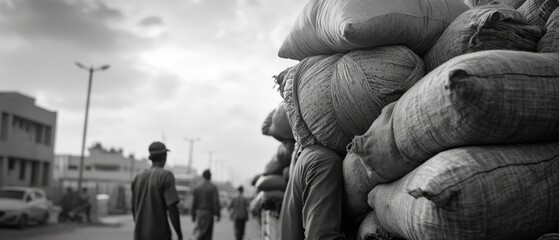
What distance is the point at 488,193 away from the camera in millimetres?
1466

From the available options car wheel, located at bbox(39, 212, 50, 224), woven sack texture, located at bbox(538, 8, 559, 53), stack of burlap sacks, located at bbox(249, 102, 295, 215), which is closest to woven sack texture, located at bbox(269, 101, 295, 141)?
stack of burlap sacks, located at bbox(249, 102, 295, 215)

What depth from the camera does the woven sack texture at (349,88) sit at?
7.36 feet

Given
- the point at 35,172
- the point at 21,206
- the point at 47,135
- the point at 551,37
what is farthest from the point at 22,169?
the point at 551,37

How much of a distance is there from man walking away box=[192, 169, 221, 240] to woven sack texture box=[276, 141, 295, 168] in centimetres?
384

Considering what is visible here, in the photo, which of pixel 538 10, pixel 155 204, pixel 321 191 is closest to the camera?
pixel 538 10

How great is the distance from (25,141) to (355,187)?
3481cm

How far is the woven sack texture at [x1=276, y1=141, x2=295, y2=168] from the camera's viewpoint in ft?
16.3

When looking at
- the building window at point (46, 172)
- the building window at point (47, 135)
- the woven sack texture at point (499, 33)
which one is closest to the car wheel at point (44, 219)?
the building window at point (46, 172)

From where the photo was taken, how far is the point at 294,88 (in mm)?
2682

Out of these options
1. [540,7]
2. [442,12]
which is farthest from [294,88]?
[540,7]

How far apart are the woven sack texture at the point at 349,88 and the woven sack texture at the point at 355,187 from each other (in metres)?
0.12

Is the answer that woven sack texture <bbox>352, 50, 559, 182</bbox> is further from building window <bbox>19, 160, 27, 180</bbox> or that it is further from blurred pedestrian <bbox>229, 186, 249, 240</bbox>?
building window <bbox>19, 160, 27, 180</bbox>

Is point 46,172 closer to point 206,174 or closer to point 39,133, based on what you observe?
point 39,133

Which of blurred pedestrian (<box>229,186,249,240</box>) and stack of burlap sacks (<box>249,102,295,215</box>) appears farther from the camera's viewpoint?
blurred pedestrian (<box>229,186,249,240</box>)
